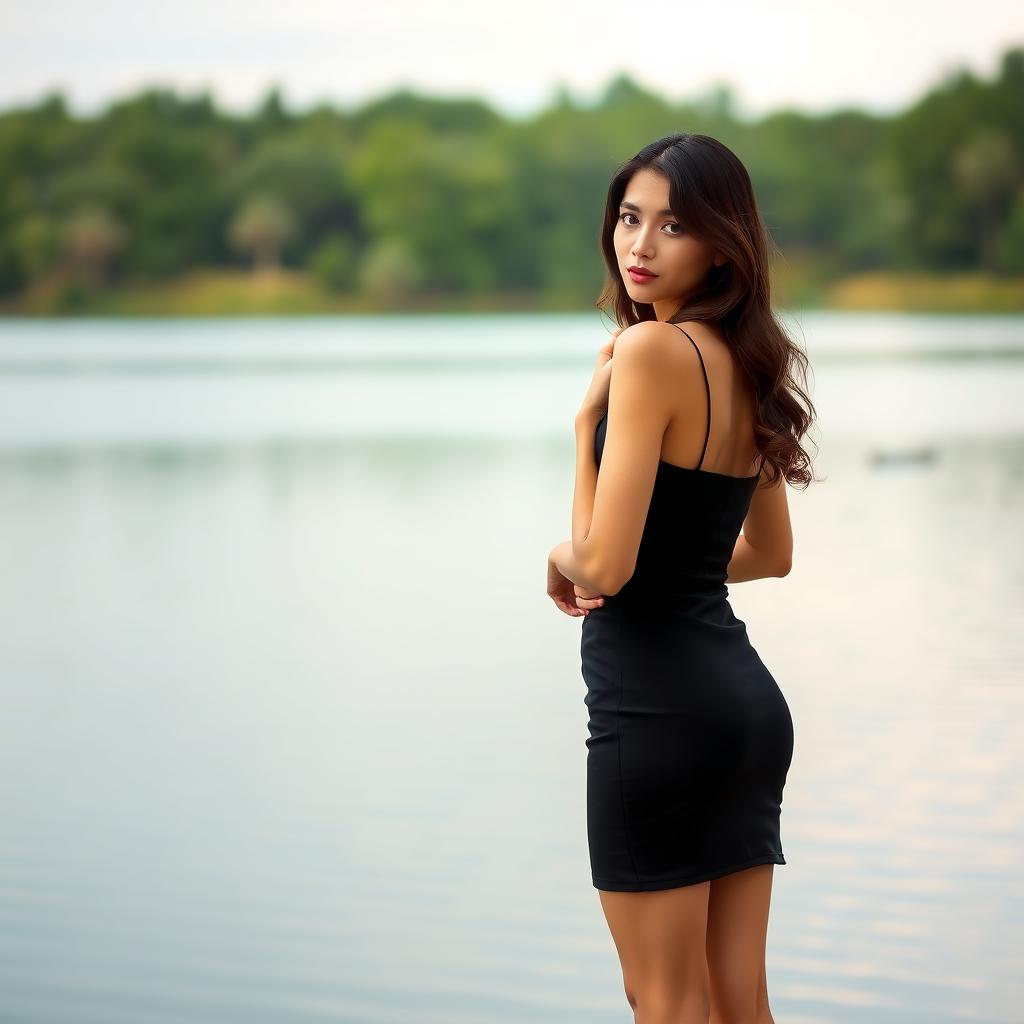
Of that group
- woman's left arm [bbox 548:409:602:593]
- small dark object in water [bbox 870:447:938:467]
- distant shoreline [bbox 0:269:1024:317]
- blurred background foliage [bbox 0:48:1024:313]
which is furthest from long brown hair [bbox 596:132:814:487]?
distant shoreline [bbox 0:269:1024:317]

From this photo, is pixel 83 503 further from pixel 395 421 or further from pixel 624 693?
pixel 624 693

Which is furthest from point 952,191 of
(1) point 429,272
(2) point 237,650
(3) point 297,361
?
(2) point 237,650

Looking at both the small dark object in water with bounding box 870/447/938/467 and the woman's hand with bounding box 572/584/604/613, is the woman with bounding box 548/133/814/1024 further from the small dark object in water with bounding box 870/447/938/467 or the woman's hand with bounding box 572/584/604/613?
the small dark object in water with bounding box 870/447/938/467

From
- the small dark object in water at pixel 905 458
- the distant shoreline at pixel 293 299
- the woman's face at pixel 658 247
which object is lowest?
the small dark object in water at pixel 905 458

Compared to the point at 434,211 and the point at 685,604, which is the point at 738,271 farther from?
the point at 434,211

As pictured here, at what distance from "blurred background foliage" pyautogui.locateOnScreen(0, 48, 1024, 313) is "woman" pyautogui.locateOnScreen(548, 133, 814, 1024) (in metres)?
56.5

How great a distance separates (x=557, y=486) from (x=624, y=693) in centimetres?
1085

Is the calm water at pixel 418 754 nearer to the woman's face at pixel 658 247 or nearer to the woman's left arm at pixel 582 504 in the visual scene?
the woman's face at pixel 658 247

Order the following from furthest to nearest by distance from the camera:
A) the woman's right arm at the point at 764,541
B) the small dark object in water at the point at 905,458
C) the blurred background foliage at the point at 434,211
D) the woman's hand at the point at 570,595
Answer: the blurred background foliage at the point at 434,211, the small dark object in water at the point at 905,458, the woman's right arm at the point at 764,541, the woman's hand at the point at 570,595

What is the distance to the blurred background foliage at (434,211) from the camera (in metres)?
59.5

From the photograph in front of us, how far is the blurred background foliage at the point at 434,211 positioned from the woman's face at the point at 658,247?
5647 centimetres

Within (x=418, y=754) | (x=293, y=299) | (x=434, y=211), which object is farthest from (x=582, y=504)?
(x=434, y=211)

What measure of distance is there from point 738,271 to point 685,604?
0.37 m

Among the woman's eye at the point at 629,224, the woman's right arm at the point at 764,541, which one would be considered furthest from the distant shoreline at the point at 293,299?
the woman's eye at the point at 629,224
